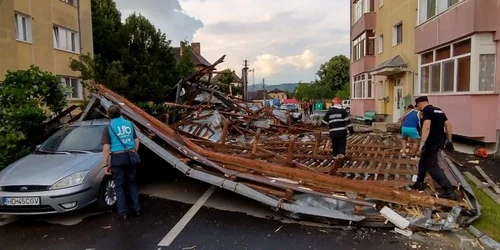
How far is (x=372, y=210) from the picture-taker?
5312 millimetres

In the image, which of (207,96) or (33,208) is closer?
(33,208)

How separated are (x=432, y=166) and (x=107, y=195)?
5408mm

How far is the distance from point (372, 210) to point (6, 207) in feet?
17.7

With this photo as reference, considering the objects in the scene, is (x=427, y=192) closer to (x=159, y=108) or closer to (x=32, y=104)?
(x=32, y=104)

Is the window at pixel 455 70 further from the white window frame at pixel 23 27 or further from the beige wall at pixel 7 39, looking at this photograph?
the white window frame at pixel 23 27

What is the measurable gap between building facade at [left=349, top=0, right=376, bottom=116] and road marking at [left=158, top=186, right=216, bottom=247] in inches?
762

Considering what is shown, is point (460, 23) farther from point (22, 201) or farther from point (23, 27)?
point (23, 27)

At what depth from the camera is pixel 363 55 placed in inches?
987

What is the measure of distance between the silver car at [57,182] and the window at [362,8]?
2259 centimetres

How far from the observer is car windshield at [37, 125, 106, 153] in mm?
6516

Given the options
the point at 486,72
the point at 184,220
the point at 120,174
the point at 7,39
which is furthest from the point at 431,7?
the point at 7,39

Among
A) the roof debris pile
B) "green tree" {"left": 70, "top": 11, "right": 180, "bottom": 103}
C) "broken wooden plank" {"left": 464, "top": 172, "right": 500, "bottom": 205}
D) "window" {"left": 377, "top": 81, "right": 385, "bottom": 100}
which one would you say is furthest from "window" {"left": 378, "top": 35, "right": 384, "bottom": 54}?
"broken wooden plank" {"left": 464, "top": 172, "right": 500, "bottom": 205}

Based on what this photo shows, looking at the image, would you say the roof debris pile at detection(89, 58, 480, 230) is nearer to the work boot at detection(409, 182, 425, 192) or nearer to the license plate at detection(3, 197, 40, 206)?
the work boot at detection(409, 182, 425, 192)

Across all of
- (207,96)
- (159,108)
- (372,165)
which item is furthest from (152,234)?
(159,108)
